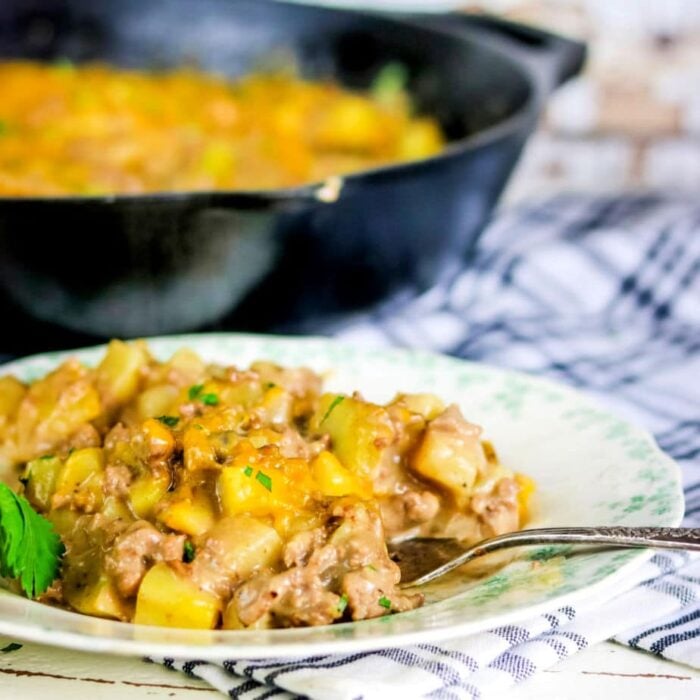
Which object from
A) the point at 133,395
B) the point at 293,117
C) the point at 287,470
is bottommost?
the point at 293,117

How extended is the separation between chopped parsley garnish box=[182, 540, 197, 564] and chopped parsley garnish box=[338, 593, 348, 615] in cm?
20

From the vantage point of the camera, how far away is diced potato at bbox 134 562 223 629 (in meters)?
1.63

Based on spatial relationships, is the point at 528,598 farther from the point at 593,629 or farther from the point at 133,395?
the point at 133,395

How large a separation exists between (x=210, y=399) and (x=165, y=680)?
0.43 metres

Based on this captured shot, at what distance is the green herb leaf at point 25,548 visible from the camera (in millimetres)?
1700

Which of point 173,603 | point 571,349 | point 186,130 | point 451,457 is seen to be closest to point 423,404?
point 451,457

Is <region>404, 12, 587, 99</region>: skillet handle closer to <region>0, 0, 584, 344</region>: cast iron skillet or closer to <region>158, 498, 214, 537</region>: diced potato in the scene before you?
<region>0, 0, 584, 344</region>: cast iron skillet

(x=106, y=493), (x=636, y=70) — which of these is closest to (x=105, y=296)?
(x=106, y=493)

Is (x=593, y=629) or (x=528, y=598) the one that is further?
(x=593, y=629)

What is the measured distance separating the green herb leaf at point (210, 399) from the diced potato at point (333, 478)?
197mm

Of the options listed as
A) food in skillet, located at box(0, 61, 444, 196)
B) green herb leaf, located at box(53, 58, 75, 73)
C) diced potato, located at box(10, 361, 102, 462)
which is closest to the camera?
diced potato, located at box(10, 361, 102, 462)

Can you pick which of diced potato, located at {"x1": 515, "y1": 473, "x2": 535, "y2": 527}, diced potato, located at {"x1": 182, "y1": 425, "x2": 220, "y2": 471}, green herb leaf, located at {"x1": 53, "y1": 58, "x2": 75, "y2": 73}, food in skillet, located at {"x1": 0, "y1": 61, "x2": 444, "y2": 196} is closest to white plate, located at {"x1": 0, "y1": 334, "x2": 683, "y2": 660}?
diced potato, located at {"x1": 515, "y1": 473, "x2": 535, "y2": 527}

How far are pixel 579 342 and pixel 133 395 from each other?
145 cm

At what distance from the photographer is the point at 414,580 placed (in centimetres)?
187
